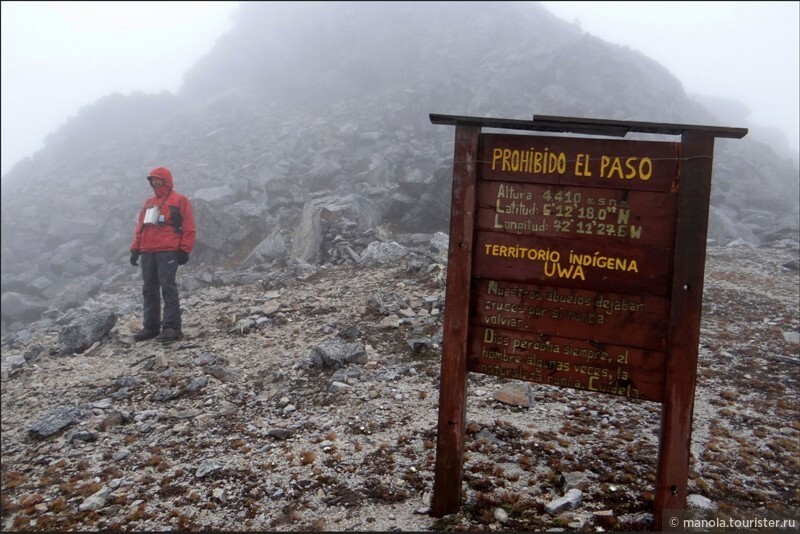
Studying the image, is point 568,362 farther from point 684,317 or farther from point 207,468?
point 207,468

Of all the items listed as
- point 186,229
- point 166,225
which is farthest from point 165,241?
point 186,229

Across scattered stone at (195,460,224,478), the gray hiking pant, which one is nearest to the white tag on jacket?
the gray hiking pant

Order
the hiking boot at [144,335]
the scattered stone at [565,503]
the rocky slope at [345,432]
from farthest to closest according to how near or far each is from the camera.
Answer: the hiking boot at [144,335]
the rocky slope at [345,432]
the scattered stone at [565,503]

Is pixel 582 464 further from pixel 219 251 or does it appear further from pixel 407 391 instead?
pixel 219 251

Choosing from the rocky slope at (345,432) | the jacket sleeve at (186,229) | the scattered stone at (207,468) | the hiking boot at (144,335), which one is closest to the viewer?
the rocky slope at (345,432)

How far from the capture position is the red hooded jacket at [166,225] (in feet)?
30.0

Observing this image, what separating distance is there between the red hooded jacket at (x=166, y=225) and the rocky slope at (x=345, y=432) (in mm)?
1762

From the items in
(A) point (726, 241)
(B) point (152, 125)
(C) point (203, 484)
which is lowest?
(C) point (203, 484)

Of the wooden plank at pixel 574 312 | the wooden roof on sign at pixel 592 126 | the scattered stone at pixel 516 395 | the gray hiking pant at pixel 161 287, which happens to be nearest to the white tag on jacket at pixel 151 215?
the gray hiking pant at pixel 161 287

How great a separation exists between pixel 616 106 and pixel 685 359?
3575 centimetres

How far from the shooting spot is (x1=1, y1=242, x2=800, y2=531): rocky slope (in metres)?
4.56

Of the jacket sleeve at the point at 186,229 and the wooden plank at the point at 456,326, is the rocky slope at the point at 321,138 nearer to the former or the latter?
the jacket sleeve at the point at 186,229

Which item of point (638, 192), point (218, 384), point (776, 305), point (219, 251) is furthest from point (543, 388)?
point (219, 251)

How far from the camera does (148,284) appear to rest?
9.40 m
